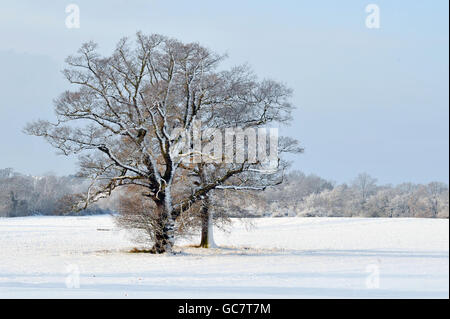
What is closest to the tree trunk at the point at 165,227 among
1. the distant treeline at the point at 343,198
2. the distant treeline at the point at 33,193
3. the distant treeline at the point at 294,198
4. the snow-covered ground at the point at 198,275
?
the snow-covered ground at the point at 198,275

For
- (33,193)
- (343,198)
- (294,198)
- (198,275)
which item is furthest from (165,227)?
(343,198)

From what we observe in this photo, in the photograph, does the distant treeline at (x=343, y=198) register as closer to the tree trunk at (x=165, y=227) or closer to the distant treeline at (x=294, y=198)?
the distant treeline at (x=294, y=198)

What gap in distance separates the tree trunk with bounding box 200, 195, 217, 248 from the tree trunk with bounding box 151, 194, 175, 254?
1975 mm

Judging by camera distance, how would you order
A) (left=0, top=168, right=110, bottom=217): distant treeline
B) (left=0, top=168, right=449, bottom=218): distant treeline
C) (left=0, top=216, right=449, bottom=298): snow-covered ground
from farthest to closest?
(left=0, top=168, right=449, bottom=218): distant treeline
(left=0, top=168, right=110, bottom=217): distant treeline
(left=0, top=216, right=449, bottom=298): snow-covered ground

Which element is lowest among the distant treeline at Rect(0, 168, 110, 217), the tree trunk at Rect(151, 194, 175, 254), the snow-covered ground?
the snow-covered ground

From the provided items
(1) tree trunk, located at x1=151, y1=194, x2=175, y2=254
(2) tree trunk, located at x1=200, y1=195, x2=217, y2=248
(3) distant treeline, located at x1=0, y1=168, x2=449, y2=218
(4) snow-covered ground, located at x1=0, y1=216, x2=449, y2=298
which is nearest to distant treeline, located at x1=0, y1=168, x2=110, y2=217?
(3) distant treeline, located at x1=0, y1=168, x2=449, y2=218

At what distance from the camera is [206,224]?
28000 millimetres

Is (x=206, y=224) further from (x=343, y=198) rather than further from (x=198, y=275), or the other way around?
(x=343, y=198)

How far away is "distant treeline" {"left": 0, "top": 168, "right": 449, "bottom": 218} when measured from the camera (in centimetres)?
2644

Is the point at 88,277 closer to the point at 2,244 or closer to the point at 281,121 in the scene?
the point at 281,121

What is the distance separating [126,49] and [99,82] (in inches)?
69.5

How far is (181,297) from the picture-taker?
12367 millimetres

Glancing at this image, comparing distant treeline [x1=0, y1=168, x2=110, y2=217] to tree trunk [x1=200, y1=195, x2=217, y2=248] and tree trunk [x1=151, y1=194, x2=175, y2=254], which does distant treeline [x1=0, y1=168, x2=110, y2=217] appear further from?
tree trunk [x1=200, y1=195, x2=217, y2=248]
